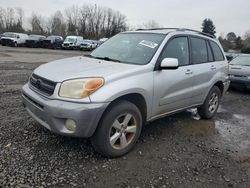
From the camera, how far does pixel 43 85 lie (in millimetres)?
3461

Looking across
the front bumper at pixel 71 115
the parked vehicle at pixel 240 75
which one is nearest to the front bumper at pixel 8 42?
the parked vehicle at pixel 240 75

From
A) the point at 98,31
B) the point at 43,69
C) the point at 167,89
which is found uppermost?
the point at 98,31

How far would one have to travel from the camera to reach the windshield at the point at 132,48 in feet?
13.3

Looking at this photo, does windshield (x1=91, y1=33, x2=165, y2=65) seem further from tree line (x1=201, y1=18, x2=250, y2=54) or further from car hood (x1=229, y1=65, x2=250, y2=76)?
tree line (x1=201, y1=18, x2=250, y2=54)

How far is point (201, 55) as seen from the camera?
17.0 feet

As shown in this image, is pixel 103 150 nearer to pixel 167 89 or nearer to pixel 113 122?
pixel 113 122

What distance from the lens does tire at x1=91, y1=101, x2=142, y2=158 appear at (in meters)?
3.34

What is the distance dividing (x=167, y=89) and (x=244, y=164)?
1.57m

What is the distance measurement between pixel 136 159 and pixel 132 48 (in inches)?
71.7

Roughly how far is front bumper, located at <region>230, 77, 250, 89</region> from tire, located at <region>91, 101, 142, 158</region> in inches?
266

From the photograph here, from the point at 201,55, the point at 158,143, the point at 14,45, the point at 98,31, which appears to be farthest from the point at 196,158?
the point at 98,31

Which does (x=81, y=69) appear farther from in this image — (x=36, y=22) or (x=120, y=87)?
(x=36, y=22)

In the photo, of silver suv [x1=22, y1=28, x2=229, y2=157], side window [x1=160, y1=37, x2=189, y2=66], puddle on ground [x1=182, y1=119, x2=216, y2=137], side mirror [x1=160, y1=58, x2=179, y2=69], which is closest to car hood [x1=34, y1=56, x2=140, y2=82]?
silver suv [x1=22, y1=28, x2=229, y2=157]

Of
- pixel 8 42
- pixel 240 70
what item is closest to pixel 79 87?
pixel 240 70
